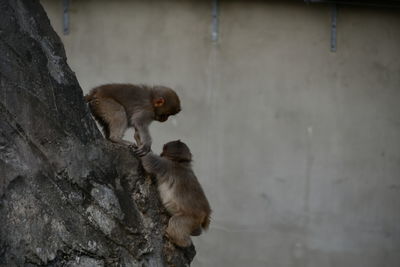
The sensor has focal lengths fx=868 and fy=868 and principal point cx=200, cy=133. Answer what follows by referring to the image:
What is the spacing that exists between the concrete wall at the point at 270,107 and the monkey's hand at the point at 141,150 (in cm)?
372

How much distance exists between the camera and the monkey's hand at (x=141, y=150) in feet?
21.7

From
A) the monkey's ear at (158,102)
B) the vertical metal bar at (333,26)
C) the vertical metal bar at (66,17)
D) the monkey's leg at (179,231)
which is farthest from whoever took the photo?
the vertical metal bar at (333,26)

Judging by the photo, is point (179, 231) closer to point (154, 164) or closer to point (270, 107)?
point (154, 164)

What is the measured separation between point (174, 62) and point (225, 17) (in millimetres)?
847

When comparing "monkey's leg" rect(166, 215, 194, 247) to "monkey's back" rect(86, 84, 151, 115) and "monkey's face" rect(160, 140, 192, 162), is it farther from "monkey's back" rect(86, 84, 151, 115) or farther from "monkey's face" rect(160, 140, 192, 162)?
"monkey's back" rect(86, 84, 151, 115)

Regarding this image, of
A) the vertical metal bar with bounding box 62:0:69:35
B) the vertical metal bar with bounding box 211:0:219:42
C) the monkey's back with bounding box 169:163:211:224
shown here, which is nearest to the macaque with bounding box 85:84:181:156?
the monkey's back with bounding box 169:163:211:224

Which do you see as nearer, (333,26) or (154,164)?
(154,164)

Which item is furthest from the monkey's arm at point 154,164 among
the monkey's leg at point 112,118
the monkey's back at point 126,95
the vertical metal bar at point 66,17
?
the vertical metal bar at point 66,17

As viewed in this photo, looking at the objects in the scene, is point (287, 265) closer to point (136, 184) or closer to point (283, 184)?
point (283, 184)

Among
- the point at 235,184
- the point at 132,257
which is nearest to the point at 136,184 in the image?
the point at 132,257

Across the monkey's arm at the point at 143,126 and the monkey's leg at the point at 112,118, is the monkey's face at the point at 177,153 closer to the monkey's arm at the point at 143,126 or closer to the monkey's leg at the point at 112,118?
the monkey's arm at the point at 143,126

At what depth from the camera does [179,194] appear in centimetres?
662

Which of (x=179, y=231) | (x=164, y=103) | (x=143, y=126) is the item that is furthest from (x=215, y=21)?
(x=179, y=231)

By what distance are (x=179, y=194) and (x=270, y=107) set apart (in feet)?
14.6
